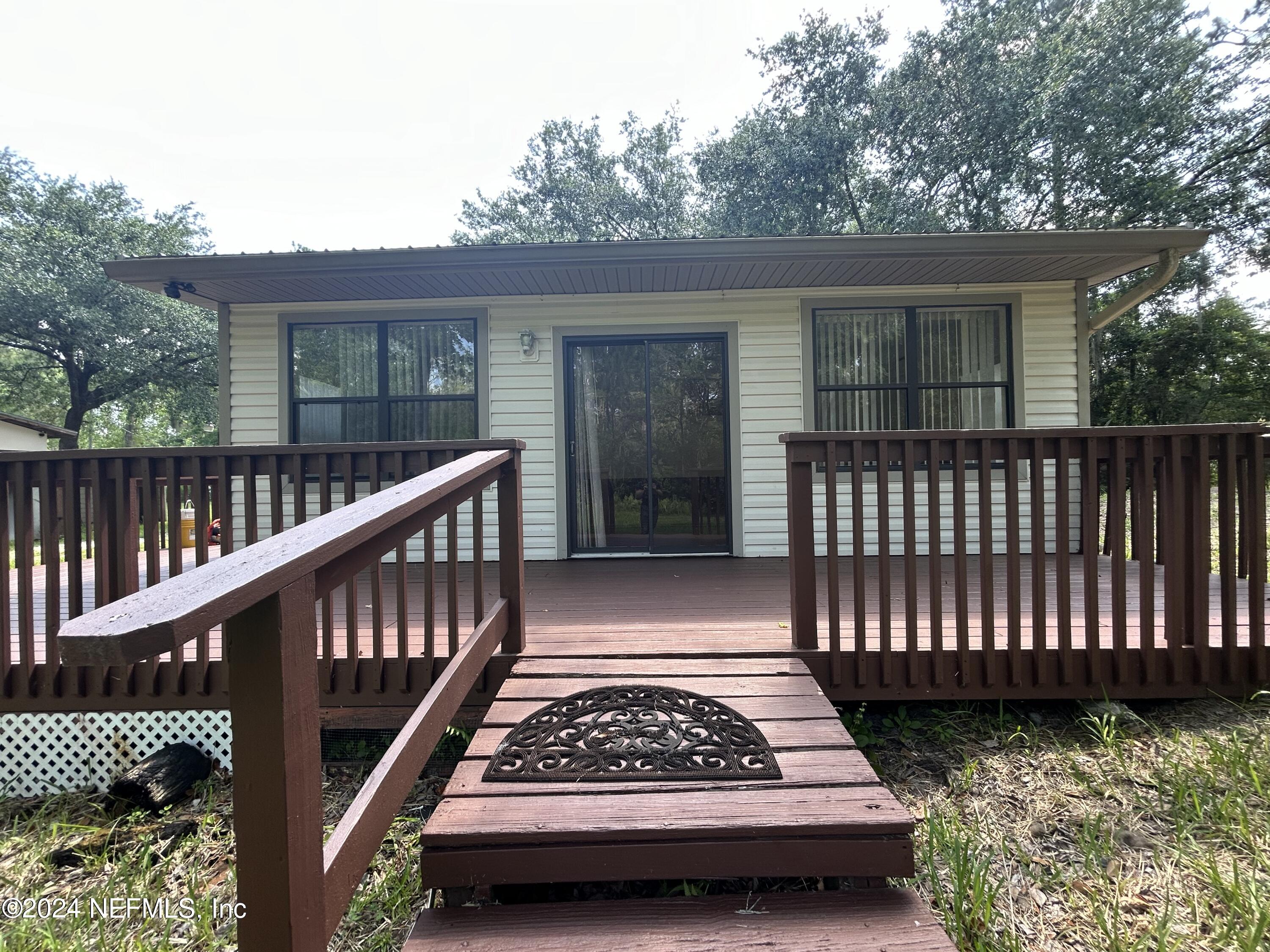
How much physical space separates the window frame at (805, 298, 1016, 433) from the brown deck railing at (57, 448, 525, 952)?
15.7ft

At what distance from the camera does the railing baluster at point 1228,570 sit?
8.45 feet

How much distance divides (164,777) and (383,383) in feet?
12.1

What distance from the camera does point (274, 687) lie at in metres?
0.93

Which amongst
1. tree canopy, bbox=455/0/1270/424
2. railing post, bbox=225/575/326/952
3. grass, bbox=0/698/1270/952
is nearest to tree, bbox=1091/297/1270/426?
tree canopy, bbox=455/0/1270/424

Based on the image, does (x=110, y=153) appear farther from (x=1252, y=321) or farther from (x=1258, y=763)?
(x=1252, y=321)

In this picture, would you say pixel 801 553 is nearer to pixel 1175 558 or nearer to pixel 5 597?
pixel 1175 558

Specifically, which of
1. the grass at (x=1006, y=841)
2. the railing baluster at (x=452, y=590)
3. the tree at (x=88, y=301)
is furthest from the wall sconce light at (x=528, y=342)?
the tree at (x=88, y=301)

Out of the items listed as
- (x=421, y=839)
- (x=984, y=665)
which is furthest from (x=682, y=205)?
(x=421, y=839)

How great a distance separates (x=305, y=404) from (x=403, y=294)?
54.5 inches

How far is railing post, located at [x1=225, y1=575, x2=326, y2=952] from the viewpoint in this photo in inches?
36.4

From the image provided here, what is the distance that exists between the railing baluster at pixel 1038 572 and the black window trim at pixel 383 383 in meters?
4.31

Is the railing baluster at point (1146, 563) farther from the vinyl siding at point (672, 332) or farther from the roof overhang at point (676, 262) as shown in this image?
the vinyl siding at point (672, 332)

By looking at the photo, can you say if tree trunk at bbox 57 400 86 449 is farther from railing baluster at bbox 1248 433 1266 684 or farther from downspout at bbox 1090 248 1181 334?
railing baluster at bbox 1248 433 1266 684

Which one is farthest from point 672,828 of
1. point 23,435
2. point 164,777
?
point 23,435
